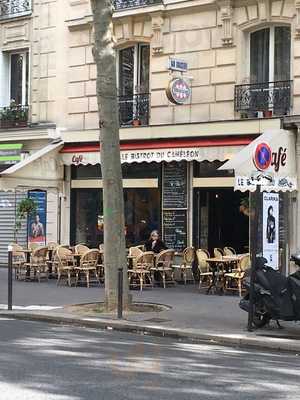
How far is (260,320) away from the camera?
1141cm

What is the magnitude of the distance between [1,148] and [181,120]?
20.4ft

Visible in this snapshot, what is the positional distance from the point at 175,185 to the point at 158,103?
222cm

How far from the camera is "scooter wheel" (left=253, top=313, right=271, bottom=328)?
37.2 feet

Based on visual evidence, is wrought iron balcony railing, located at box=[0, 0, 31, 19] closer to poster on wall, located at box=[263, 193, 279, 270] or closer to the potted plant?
the potted plant

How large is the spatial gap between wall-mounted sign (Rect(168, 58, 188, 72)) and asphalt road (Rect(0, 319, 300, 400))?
8.30 meters

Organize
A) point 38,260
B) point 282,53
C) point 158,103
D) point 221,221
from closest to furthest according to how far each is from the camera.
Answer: point 282,53, point 38,260, point 158,103, point 221,221

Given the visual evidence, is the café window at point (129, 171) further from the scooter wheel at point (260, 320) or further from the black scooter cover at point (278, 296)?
the black scooter cover at point (278, 296)

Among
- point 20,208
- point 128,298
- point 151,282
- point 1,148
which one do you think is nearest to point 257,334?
point 128,298

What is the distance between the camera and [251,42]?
1773cm

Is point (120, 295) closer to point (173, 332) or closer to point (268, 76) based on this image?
point (173, 332)

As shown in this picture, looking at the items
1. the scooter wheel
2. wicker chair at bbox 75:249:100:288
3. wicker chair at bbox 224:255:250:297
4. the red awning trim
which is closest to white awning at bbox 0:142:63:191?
the red awning trim

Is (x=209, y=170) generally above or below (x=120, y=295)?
above

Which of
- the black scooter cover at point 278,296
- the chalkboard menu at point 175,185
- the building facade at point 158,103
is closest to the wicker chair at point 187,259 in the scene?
the building facade at point 158,103

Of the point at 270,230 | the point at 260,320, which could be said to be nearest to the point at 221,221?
the point at 270,230
